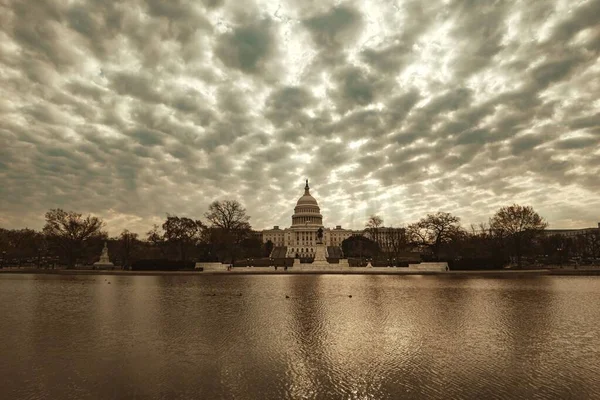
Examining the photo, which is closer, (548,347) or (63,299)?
(548,347)

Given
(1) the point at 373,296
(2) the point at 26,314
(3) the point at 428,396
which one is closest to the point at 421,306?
(1) the point at 373,296

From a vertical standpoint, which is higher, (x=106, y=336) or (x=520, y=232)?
(x=520, y=232)

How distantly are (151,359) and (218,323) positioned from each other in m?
5.02

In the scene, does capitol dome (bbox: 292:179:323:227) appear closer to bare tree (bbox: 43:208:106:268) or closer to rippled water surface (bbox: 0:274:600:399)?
bare tree (bbox: 43:208:106:268)

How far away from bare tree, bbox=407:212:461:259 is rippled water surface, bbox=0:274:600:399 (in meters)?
51.3

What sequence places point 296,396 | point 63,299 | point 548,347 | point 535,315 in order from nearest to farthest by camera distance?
point 296,396
point 548,347
point 535,315
point 63,299

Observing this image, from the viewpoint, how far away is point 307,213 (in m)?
176

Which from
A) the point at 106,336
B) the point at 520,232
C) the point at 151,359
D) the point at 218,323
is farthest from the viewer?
the point at 520,232

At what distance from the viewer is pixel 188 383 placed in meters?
9.23

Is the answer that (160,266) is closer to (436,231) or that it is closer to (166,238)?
(166,238)

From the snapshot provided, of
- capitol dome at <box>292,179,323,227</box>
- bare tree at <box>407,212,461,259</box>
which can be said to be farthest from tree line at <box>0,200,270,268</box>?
capitol dome at <box>292,179,323,227</box>

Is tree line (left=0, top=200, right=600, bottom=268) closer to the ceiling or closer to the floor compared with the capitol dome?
closer to the floor

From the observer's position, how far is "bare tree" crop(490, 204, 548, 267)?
6519 centimetres

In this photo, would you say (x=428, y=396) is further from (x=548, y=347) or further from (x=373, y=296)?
(x=373, y=296)
